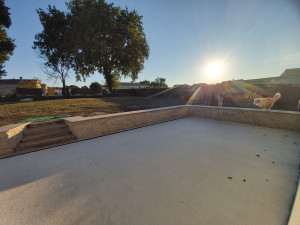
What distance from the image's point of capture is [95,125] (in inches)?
147

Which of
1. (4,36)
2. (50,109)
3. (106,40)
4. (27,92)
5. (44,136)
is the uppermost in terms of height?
(106,40)

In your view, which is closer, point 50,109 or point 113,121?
point 113,121

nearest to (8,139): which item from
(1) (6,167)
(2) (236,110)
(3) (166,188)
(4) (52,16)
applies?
(1) (6,167)

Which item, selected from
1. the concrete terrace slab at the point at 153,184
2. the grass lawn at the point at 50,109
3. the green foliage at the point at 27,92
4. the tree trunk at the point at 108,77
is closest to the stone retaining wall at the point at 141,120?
the concrete terrace slab at the point at 153,184

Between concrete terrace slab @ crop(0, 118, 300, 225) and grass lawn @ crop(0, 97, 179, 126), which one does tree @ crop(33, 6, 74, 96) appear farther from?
concrete terrace slab @ crop(0, 118, 300, 225)

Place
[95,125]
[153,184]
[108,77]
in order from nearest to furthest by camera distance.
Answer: [153,184] < [95,125] < [108,77]

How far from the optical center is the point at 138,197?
58.7 inches

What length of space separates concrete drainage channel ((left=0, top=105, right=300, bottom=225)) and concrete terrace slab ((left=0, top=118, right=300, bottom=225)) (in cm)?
42

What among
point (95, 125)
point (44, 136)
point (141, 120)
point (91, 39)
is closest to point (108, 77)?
point (91, 39)

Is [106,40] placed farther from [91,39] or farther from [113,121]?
[113,121]

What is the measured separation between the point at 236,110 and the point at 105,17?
1875cm

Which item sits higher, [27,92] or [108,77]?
[108,77]

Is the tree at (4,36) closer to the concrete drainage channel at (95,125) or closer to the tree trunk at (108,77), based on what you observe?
the tree trunk at (108,77)

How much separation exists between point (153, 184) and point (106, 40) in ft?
69.0
